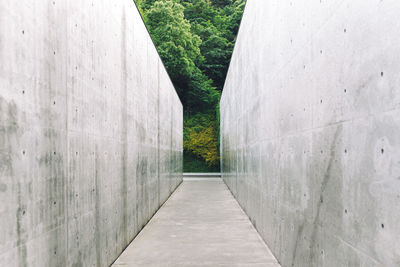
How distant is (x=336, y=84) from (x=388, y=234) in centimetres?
113

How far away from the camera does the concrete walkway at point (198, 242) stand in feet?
14.8

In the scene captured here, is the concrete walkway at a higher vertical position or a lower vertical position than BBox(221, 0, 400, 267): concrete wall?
lower

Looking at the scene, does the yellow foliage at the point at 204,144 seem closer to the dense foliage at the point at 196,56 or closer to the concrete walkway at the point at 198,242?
the dense foliage at the point at 196,56

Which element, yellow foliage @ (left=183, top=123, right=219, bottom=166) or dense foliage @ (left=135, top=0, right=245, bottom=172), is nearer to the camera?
yellow foliage @ (left=183, top=123, right=219, bottom=166)

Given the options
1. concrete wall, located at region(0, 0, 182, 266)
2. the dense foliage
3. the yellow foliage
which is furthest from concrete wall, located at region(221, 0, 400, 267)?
the dense foliage

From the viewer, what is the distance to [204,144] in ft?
84.9

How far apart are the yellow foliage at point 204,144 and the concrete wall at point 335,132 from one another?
795 inches

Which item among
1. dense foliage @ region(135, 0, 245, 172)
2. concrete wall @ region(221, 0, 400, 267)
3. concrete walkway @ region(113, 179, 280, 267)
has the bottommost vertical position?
concrete walkway @ region(113, 179, 280, 267)

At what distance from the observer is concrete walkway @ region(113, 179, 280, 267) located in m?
4.50

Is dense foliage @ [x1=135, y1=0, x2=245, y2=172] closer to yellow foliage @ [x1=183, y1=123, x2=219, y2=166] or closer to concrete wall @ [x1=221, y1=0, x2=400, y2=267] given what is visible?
yellow foliage @ [x1=183, y1=123, x2=219, y2=166]

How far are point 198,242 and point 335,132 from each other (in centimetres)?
375

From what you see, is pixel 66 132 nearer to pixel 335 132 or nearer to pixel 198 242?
pixel 335 132

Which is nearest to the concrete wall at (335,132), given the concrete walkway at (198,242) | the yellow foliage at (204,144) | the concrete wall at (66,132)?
the concrete walkway at (198,242)

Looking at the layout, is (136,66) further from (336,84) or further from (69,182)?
(336,84)
